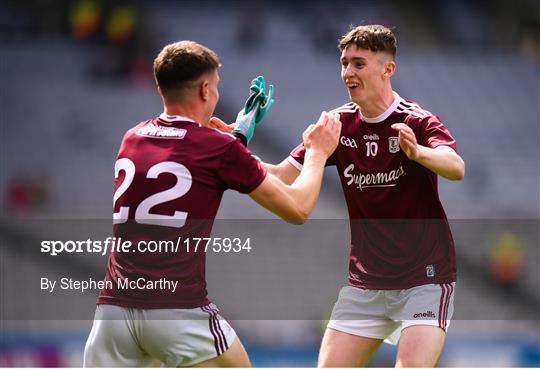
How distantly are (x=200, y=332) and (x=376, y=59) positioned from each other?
1.92 metres

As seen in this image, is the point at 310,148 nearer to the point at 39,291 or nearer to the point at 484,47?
the point at 39,291

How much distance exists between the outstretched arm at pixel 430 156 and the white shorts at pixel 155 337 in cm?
125

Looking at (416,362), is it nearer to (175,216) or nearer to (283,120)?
(175,216)

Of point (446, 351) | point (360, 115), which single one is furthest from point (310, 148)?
point (446, 351)

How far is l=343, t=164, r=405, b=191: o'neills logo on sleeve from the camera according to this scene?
5410mm

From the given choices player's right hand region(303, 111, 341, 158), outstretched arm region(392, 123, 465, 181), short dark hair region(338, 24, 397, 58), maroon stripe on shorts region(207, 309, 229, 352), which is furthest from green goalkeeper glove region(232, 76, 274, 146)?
maroon stripe on shorts region(207, 309, 229, 352)

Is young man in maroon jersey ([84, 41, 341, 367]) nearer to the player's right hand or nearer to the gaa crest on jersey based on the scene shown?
the player's right hand

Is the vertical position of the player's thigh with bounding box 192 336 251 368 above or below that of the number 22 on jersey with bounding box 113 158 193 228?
below

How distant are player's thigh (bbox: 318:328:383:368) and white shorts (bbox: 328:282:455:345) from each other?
1.2 inches

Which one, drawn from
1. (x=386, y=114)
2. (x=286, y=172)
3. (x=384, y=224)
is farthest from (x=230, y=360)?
(x=386, y=114)

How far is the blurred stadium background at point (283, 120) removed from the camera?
13656 millimetres

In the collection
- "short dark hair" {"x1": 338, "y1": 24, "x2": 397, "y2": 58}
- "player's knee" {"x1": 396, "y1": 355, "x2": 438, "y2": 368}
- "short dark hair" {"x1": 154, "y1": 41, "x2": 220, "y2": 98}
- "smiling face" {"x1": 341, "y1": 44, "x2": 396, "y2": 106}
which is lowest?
"player's knee" {"x1": 396, "y1": 355, "x2": 438, "y2": 368}

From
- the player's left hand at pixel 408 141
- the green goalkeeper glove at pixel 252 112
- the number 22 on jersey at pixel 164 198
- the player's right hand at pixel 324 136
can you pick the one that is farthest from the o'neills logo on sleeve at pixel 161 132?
the player's left hand at pixel 408 141

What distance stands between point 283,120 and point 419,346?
1202cm
